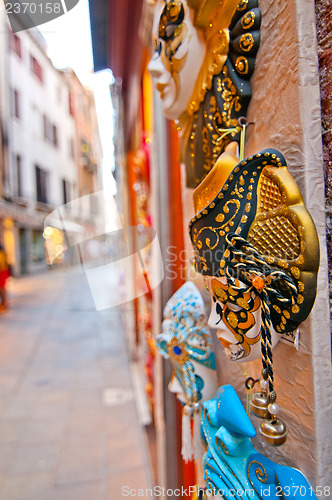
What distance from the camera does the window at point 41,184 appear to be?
14.8 m

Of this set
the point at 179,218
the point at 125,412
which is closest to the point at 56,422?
the point at 125,412

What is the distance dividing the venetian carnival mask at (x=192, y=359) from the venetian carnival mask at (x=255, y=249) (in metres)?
0.25

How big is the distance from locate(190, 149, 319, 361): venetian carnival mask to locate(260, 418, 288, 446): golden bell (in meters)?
0.10

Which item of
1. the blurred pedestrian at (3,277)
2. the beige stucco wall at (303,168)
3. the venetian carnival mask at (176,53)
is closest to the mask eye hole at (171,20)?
the venetian carnival mask at (176,53)

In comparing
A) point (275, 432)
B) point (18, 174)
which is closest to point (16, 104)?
point (18, 174)

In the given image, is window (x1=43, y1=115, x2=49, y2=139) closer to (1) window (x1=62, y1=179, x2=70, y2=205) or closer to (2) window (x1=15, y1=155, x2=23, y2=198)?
(2) window (x1=15, y1=155, x2=23, y2=198)

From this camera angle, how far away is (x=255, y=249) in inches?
16.2

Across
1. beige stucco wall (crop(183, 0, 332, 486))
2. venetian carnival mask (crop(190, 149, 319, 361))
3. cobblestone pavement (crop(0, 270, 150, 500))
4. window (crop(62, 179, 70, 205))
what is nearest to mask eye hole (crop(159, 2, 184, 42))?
beige stucco wall (crop(183, 0, 332, 486))

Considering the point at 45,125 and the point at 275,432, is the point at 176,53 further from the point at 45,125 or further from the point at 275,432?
the point at 45,125

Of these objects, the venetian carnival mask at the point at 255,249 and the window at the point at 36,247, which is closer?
the venetian carnival mask at the point at 255,249

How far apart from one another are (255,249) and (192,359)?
1.36 feet

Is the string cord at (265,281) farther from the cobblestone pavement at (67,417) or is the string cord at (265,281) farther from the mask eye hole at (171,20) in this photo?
the cobblestone pavement at (67,417)

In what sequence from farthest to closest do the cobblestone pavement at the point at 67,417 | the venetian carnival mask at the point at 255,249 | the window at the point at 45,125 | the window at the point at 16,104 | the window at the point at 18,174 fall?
the window at the point at 45,125
the window at the point at 18,174
the window at the point at 16,104
the cobblestone pavement at the point at 67,417
the venetian carnival mask at the point at 255,249

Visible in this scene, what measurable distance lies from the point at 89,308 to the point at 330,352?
7216 millimetres
